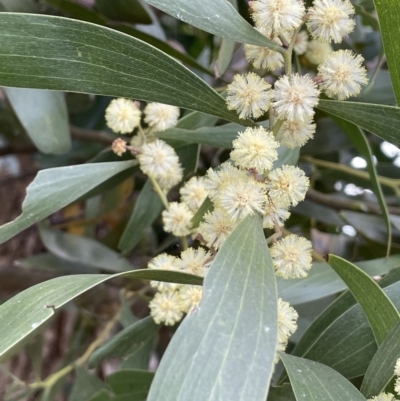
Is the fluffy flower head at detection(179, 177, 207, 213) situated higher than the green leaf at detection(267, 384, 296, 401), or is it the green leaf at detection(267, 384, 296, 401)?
the fluffy flower head at detection(179, 177, 207, 213)

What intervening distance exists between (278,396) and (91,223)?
78 cm

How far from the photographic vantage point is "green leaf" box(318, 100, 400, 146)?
43cm

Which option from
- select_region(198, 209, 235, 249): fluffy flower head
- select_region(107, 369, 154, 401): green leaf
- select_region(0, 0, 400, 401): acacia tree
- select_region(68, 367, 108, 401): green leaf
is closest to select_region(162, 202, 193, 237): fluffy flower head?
select_region(0, 0, 400, 401): acacia tree

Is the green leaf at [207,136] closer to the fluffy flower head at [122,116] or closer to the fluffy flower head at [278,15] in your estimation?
the fluffy flower head at [122,116]

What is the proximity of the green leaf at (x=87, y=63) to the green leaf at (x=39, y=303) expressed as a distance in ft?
0.54

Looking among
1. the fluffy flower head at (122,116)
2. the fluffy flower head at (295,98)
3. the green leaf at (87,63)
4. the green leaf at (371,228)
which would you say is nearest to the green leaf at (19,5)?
the fluffy flower head at (122,116)

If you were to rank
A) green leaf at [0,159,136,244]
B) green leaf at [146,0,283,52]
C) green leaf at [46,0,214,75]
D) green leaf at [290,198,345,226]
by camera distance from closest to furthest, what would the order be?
green leaf at [146,0,283,52] < green leaf at [0,159,136,244] < green leaf at [46,0,214,75] < green leaf at [290,198,345,226]

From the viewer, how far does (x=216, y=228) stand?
0.47m

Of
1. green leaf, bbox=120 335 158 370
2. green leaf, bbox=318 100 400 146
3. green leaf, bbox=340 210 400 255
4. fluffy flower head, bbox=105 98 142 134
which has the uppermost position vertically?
green leaf, bbox=318 100 400 146

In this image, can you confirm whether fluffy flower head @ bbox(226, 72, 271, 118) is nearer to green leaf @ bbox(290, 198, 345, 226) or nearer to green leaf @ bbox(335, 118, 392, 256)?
green leaf @ bbox(335, 118, 392, 256)

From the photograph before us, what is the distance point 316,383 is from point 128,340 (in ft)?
1.05

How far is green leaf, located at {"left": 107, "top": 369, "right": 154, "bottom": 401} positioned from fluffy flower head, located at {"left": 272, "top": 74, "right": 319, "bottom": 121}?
0.39 meters

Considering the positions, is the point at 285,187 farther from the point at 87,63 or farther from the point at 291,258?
the point at 87,63

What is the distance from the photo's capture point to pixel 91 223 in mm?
1180
